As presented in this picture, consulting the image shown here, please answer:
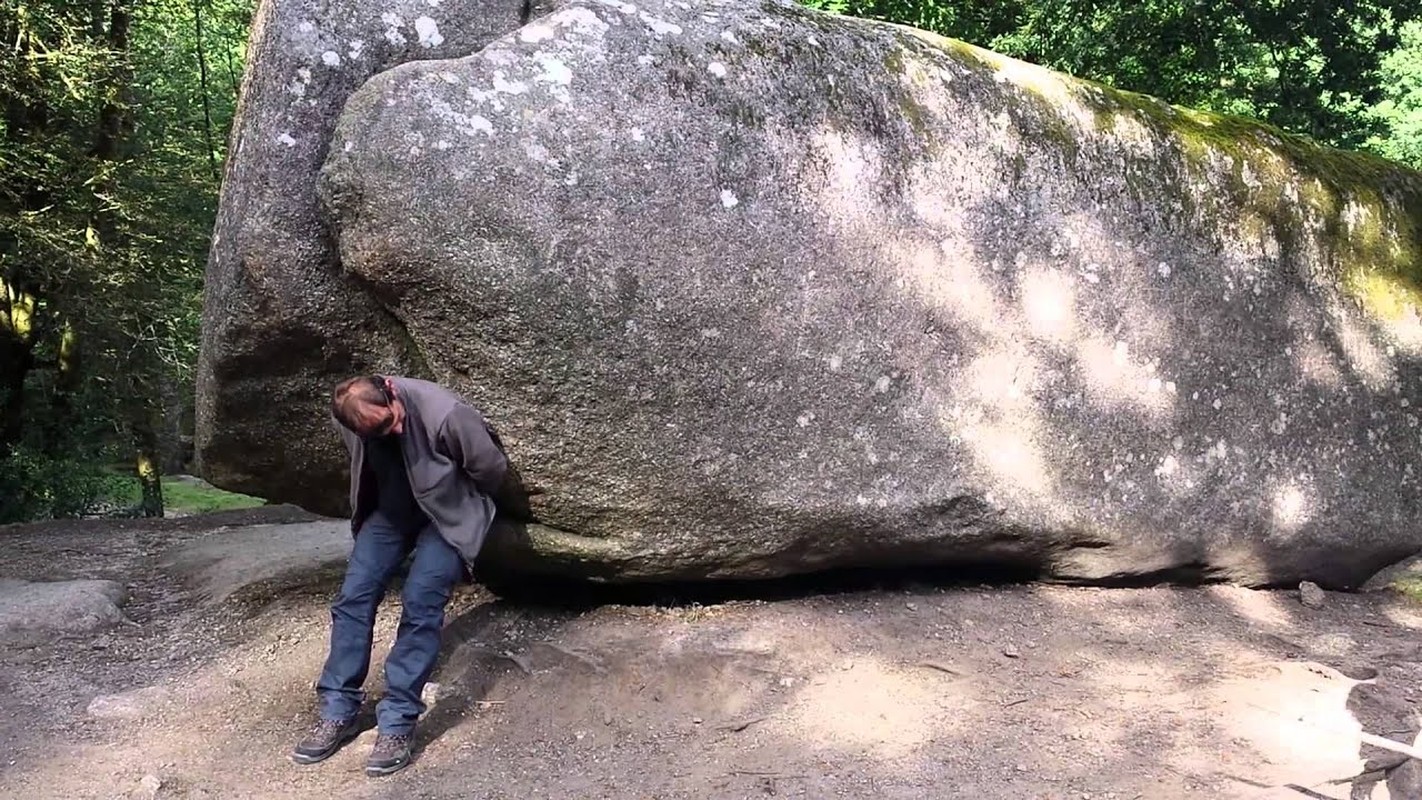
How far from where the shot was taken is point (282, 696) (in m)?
4.21

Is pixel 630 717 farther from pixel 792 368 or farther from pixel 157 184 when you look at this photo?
pixel 157 184

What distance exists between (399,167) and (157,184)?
26.5 feet

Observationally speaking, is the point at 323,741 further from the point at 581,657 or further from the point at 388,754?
the point at 581,657

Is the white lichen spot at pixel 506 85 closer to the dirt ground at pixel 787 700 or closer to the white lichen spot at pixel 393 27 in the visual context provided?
the white lichen spot at pixel 393 27

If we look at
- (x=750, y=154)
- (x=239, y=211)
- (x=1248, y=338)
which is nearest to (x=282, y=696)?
(x=239, y=211)

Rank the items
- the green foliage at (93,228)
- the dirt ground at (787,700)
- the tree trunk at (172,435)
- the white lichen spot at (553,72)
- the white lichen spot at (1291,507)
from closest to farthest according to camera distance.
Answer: the dirt ground at (787,700)
the white lichen spot at (553,72)
the white lichen spot at (1291,507)
the green foliage at (93,228)
the tree trunk at (172,435)

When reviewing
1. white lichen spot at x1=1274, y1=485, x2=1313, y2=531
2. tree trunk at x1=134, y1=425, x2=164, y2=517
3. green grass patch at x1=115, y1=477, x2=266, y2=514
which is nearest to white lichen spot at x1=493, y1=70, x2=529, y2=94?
white lichen spot at x1=1274, y1=485, x2=1313, y2=531

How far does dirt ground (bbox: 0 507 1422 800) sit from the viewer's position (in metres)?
3.57

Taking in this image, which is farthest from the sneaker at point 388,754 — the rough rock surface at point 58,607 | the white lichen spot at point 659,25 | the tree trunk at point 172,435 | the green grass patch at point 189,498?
the tree trunk at point 172,435

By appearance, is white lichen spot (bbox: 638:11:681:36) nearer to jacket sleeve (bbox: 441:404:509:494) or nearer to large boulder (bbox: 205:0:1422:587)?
large boulder (bbox: 205:0:1422:587)

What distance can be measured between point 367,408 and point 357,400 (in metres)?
0.04

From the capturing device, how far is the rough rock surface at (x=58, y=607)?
17.0 ft

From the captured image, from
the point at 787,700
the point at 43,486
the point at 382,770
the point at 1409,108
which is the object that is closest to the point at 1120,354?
the point at 787,700

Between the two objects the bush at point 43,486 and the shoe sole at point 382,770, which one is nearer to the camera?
the shoe sole at point 382,770
